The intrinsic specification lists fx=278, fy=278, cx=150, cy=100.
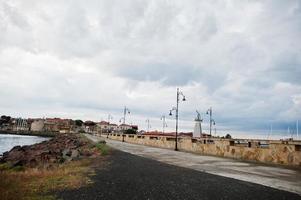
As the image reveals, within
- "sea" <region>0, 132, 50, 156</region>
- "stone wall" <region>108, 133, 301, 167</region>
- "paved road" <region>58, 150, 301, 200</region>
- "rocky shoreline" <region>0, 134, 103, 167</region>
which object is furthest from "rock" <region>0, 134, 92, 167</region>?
"sea" <region>0, 132, 50, 156</region>

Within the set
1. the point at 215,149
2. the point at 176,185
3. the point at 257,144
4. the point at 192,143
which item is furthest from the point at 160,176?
the point at 192,143

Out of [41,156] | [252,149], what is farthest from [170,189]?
[41,156]

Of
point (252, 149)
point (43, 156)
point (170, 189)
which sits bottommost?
point (43, 156)

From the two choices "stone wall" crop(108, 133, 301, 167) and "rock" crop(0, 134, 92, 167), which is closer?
"stone wall" crop(108, 133, 301, 167)

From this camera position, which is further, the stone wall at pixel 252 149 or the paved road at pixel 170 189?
the stone wall at pixel 252 149

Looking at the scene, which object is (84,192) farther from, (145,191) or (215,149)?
(215,149)

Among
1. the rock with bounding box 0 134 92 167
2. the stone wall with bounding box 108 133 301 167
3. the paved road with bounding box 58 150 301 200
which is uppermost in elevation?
the stone wall with bounding box 108 133 301 167

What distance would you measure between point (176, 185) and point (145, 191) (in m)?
1.56

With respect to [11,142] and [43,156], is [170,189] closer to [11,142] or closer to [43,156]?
[43,156]

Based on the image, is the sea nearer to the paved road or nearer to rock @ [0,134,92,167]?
rock @ [0,134,92,167]

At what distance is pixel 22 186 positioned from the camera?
34.3ft

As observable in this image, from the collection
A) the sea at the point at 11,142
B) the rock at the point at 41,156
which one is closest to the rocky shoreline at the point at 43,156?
the rock at the point at 41,156

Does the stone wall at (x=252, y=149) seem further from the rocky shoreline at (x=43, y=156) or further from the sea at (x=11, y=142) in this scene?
the sea at (x=11, y=142)

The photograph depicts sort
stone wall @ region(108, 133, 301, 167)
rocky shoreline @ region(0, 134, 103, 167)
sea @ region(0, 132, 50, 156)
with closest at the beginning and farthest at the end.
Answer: stone wall @ region(108, 133, 301, 167), rocky shoreline @ region(0, 134, 103, 167), sea @ region(0, 132, 50, 156)
